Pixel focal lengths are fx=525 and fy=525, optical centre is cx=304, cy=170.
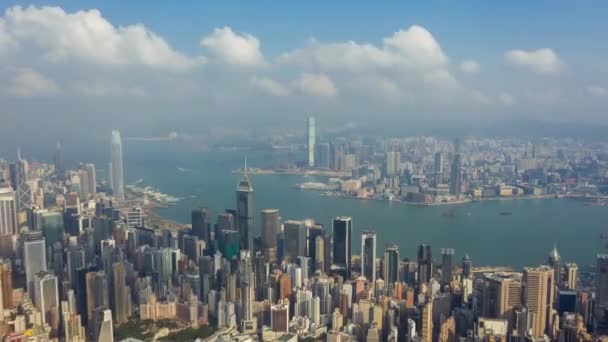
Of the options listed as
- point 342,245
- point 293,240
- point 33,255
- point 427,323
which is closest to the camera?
point 427,323

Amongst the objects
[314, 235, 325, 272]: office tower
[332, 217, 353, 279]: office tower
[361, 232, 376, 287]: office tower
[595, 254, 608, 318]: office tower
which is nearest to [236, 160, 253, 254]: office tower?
[314, 235, 325, 272]: office tower

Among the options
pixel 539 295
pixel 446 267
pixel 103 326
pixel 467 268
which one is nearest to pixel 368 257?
pixel 446 267

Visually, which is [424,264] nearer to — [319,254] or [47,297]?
[319,254]

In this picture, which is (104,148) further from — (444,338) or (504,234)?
(504,234)

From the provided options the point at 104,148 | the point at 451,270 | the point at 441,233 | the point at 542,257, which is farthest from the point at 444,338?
the point at 104,148

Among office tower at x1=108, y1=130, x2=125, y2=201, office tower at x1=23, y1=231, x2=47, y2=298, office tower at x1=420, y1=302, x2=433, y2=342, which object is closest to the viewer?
office tower at x1=420, y1=302, x2=433, y2=342

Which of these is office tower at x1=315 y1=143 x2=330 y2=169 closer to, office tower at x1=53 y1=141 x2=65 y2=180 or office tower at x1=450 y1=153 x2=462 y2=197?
office tower at x1=450 y1=153 x2=462 y2=197
